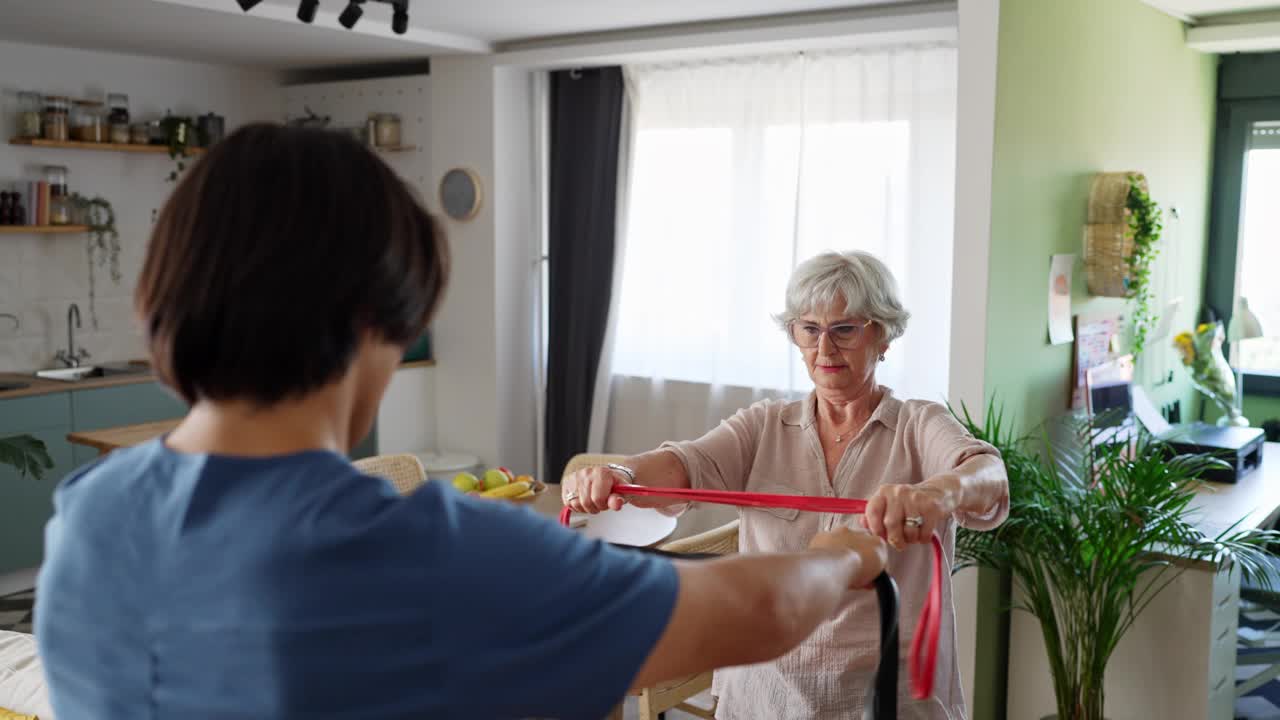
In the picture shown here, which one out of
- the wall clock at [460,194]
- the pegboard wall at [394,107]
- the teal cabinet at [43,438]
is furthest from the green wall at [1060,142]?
the teal cabinet at [43,438]

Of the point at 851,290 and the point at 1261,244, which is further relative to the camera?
the point at 1261,244

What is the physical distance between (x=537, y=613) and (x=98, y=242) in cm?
583

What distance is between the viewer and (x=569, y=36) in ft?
18.2

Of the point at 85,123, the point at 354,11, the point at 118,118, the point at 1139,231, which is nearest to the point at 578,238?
the point at 354,11

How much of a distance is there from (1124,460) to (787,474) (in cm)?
141

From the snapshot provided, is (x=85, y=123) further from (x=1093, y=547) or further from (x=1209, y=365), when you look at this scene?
(x=1209, y=365)

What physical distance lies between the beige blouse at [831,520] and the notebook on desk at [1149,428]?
2.16 m

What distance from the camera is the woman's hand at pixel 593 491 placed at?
1.88 metres

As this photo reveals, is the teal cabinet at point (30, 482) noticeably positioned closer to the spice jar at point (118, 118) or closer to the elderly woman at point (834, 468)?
the spice jar at point (118, 118)

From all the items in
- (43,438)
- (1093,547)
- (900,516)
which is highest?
(900,516)

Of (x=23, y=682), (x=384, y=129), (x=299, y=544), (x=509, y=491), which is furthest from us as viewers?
(x=384, y=129)

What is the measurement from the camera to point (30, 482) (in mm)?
4961

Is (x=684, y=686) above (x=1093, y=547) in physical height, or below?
below

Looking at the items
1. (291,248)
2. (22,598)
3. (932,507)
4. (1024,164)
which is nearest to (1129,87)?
(1024,164)
